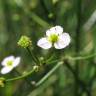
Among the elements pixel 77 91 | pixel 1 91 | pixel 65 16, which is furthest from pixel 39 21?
pixel 1 91

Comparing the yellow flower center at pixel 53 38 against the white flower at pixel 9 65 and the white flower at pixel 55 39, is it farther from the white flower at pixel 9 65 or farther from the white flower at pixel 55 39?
the white flower at pixel 9 65

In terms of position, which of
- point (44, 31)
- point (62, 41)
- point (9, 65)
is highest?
point (44, 31)

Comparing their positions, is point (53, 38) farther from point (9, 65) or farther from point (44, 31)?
point (44, 31)

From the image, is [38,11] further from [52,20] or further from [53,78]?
[52,20]

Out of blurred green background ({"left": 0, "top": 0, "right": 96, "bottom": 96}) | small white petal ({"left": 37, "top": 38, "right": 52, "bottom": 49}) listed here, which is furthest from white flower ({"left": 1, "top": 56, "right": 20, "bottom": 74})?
small white petal ({"left": 37, "top": 38, "right": 52, "bottom": 49})

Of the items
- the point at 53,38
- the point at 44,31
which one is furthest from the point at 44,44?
the point at 44,31

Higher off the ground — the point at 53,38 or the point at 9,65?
the point at 9,65

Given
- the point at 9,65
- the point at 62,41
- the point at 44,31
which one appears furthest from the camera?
the point at 44,31
